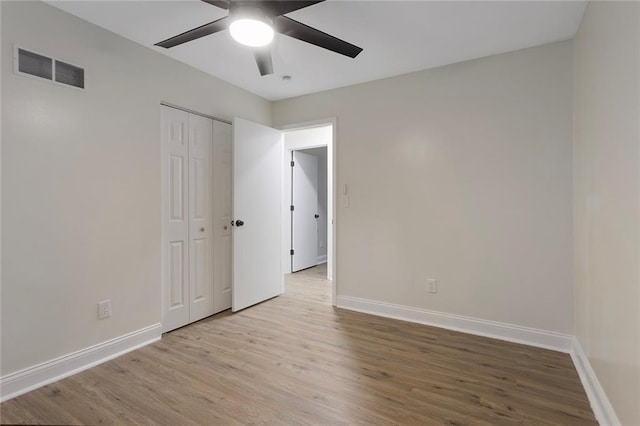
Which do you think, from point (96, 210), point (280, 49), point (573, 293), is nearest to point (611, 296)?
point (573, 293)

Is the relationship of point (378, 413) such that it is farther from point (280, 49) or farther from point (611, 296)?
point (280, 49)

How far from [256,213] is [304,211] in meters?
2.16

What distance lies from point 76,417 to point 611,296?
2.90 m

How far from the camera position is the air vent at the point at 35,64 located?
1935 mm

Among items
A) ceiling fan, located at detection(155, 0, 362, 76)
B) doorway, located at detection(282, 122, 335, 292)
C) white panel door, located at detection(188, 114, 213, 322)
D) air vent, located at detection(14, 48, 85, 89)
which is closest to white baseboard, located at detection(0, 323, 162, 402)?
white panel door, located at detection(188, 114, 213, 322)

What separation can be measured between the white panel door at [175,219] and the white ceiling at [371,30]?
2.17 feet

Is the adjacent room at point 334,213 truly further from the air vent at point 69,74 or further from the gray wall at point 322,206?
the gray wall at point 322,206

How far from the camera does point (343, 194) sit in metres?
3.52

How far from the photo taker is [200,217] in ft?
10.3

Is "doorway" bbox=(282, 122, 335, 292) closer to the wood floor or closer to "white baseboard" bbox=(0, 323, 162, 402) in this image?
the wood floor

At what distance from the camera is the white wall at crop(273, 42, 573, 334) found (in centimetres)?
254

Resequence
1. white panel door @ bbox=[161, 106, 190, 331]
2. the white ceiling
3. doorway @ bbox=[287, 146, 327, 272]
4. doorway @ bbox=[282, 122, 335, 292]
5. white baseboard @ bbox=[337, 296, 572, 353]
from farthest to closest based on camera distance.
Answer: doorway @ bbox=[287, 146, 327, 272] → doorway @ bbox=[282, 122, 335, 292] → white panel door @ bbox=[161, 106, 190, 331] → white baseboard @ bbox=[337, 296, 572, 353] → the white ceiling

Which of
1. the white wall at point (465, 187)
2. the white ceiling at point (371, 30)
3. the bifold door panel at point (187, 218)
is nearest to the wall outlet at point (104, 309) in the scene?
the bifold door panel at point (187, 218)

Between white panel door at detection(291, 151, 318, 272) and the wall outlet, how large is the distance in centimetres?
328
